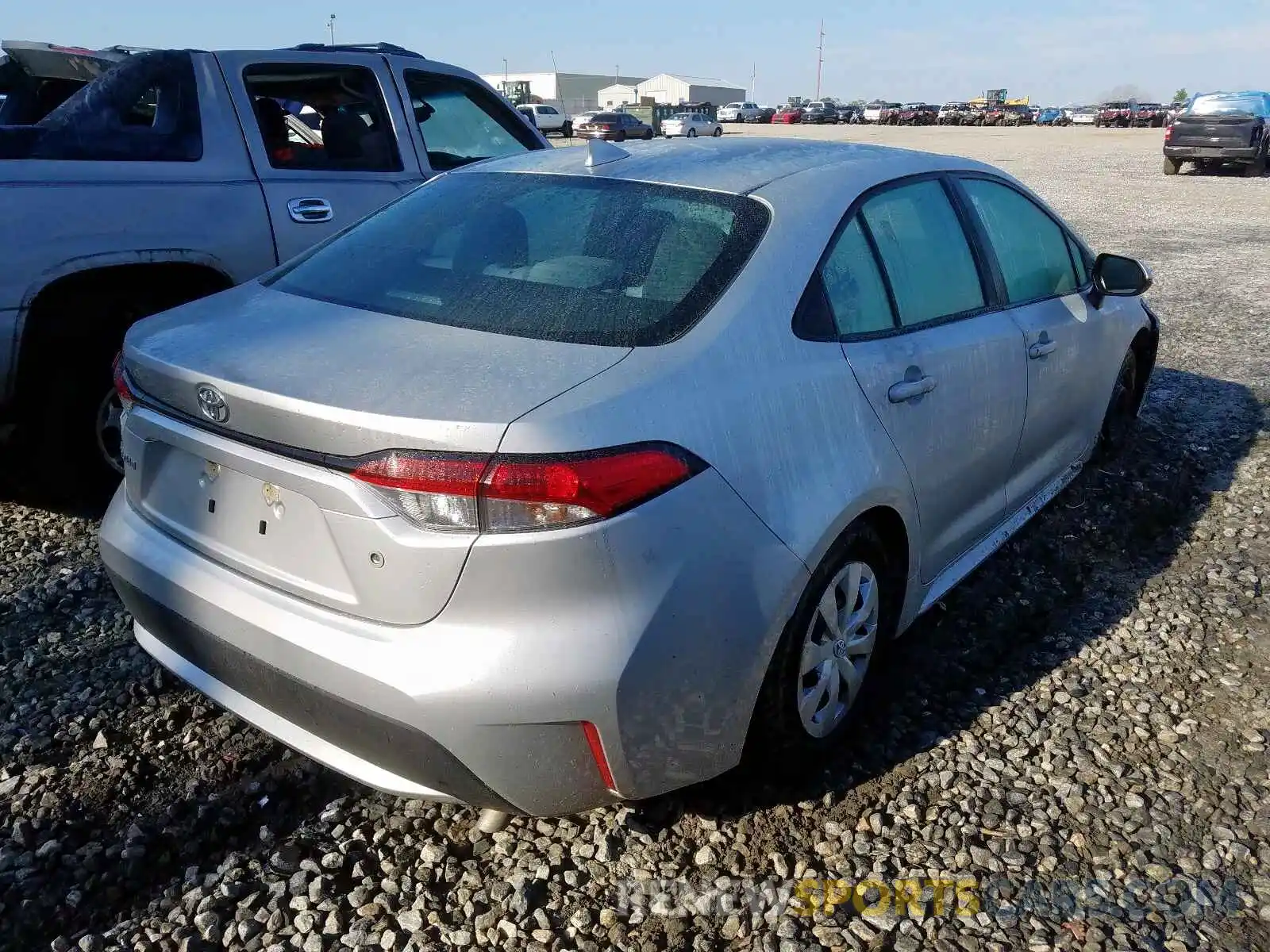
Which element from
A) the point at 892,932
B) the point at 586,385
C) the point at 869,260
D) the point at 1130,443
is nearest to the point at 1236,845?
the point at 892,932

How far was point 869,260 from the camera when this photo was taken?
283cm

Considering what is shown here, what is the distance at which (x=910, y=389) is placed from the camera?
8.97ft

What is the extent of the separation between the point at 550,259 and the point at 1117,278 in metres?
2.56

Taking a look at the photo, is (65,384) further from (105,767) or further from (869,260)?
(869,260)

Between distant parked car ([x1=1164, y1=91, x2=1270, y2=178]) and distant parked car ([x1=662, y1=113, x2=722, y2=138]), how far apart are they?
91.3ft

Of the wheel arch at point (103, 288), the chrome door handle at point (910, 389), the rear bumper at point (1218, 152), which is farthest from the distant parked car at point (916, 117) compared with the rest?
the chrome door handle at point (910, 389)

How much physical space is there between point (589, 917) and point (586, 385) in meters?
1.16

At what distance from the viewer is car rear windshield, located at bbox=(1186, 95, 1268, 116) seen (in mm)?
20875

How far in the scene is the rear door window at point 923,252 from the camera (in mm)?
2910

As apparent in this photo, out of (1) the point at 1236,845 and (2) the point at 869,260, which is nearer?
(1) the point at 1236,845

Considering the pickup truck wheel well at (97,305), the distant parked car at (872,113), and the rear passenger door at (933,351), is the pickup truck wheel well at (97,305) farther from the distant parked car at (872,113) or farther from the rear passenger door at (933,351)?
the distant parked car at (872,113)

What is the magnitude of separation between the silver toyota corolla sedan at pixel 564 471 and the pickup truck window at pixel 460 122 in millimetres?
2257

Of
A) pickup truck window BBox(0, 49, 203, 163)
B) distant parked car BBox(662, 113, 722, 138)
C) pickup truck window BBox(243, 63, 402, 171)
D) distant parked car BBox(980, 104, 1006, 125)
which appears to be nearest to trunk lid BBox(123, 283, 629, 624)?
pickup truck window BBox(0, 49, 203, 163)

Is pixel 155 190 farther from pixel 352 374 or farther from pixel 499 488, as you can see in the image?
pixel 499 488
